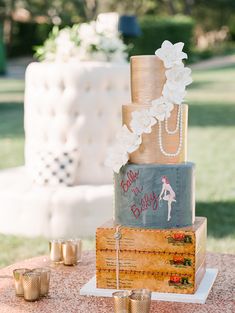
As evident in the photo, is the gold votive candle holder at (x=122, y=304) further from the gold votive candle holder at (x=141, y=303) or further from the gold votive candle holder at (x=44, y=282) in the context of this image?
the gold votive candle holder at (x=44, y=282)

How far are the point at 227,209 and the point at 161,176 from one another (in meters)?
4.43

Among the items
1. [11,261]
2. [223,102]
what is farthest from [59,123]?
[223,102]

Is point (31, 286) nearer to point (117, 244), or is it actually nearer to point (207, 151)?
point (117, 244)

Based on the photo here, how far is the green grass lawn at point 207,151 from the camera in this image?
20.9 ft

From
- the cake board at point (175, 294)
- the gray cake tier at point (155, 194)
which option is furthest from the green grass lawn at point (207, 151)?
the gray cake tier at point (155, 194)

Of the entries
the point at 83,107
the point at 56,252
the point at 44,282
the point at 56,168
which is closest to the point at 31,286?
the point at 44,282

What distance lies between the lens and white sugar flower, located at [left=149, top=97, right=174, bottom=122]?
10.8 feet

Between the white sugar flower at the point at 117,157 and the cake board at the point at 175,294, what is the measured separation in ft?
1.76

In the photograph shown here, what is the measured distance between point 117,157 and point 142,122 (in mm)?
187

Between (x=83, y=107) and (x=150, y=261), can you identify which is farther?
(x=83, y=107)

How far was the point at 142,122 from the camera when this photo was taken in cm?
331

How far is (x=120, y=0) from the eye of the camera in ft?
150

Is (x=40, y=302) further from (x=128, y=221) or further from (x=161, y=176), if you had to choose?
(x=161, y=176)

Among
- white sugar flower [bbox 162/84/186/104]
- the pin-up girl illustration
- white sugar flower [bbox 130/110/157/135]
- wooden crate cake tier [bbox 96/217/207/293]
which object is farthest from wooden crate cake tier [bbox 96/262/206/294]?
white sugar flower [bbox 162/84/186/104]
